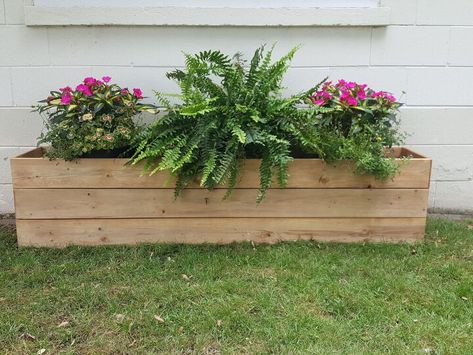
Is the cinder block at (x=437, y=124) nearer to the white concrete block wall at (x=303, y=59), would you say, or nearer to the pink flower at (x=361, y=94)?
the white concrete block wall at (x=303, y=59)

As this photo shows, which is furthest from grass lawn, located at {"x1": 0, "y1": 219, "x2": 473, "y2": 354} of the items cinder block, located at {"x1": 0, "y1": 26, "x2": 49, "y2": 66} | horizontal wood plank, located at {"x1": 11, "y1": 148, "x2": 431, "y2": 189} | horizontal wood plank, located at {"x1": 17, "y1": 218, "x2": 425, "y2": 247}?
cinder block, located at {"x1": 0, "y1": 26, "x2": 49, "y2": 66}

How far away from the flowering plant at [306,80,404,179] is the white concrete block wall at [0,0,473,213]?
14.3 inches

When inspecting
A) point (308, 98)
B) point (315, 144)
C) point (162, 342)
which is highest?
point (308, 98)

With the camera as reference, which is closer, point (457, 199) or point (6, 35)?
point (6, 35)

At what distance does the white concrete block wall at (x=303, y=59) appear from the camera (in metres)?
3.47

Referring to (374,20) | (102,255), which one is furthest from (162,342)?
(374,20)

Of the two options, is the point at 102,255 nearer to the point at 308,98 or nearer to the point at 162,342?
the point at 162,342

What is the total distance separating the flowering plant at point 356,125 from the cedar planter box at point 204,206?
0.11 meters

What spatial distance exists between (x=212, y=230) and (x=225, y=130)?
26.7 inches

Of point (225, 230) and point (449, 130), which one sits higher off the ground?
point (449, 130)

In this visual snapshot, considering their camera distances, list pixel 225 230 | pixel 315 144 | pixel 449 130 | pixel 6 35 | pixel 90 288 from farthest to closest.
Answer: pixel 449 130 → pixel 6 35 → pixel 225 230 → pixel 315 144 → pixel 90 288

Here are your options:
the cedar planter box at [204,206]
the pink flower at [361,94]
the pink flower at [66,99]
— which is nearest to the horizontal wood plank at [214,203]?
the cedar planter box at [204,206]

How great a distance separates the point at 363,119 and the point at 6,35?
2.65 m

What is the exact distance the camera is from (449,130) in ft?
12.4
